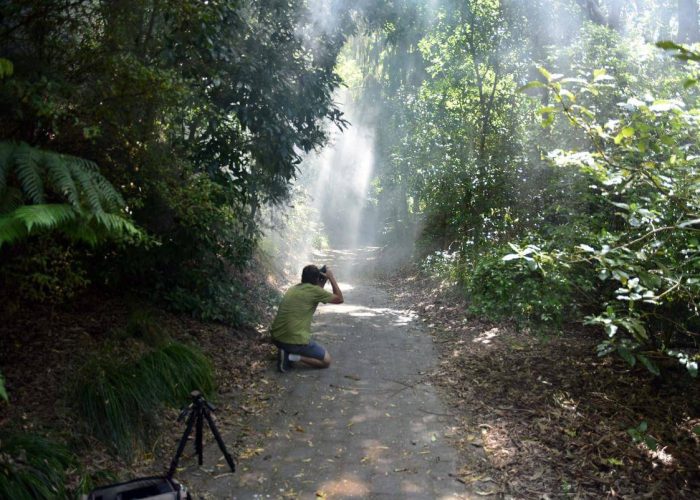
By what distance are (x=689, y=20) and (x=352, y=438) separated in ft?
34.7

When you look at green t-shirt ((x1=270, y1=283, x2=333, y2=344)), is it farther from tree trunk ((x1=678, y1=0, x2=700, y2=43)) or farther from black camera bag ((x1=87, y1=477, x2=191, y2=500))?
tree trunk ((x1=678, y1=0, x2=700, y2=43))

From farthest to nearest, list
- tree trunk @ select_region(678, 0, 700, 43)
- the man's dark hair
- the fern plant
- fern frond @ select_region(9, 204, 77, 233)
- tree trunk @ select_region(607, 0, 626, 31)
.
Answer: tree trunk @ select_region(607, 0, 626, 31)
tree trunk @ select_region(678, 0, 700, 43)
the man's dark hair
the fern plant
fern frond @ select_region(9, 204, 77, 233)

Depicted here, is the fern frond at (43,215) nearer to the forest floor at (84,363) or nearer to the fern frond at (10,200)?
Answer: the fern frond at (10,200)

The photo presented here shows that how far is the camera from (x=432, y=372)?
742 centimetres

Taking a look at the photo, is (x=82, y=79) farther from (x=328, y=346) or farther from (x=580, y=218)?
(x=580, y=218)

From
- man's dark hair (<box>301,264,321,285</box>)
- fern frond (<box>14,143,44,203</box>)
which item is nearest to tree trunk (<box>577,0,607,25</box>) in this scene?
man's dark hair (<box>301,264,321,285</box>)

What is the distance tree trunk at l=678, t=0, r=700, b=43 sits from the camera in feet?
35.8

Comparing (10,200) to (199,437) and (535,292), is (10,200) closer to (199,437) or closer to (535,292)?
(199,437)

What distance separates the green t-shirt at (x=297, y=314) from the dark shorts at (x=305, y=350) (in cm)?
5

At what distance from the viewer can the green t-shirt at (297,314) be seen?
287 inches

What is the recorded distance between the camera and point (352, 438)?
534cm

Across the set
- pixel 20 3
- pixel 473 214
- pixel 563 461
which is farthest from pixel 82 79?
pixel 473 214

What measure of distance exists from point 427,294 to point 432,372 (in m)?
7.08

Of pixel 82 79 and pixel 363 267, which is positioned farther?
pixel 363 267
